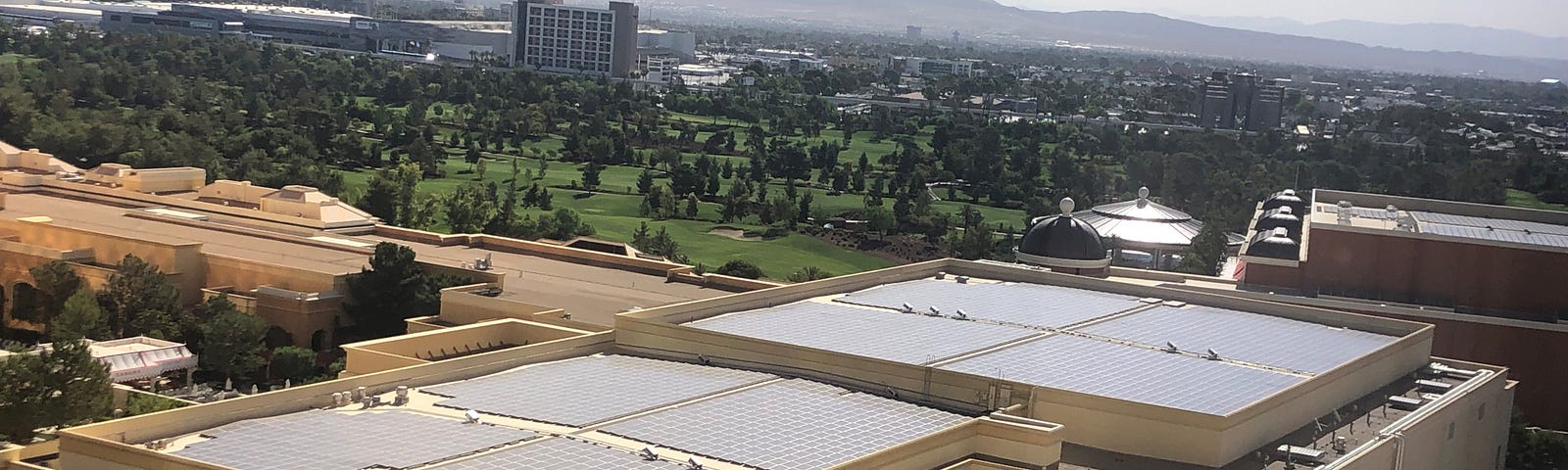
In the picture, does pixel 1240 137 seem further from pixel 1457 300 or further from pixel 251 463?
pixel 251 463

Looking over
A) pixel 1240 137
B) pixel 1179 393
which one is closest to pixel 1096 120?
pixel 1240 137

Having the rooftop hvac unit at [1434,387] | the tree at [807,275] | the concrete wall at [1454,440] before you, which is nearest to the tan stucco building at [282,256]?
the tree at [807,275]

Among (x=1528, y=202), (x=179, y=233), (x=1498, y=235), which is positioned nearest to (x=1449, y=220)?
(x=1498, y=235)

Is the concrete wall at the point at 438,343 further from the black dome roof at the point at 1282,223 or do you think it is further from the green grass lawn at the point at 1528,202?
the green grass lawn at the point at 1528,202

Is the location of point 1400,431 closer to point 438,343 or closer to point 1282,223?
point 438,343

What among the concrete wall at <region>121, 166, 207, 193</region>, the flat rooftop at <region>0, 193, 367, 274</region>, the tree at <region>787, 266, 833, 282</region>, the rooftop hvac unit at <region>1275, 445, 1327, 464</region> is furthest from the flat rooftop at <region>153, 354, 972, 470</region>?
the concrete wall at <region>121, 166, 207, 193</region>

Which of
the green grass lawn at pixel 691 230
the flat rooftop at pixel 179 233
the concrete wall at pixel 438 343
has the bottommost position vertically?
the green grass lawn at pixel 691 230
